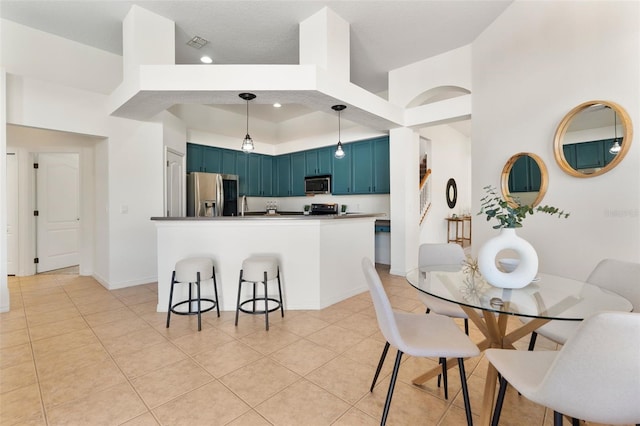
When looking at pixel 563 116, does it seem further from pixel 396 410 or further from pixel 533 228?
pixel 396 410

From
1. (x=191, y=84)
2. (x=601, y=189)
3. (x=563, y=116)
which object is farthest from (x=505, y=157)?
(x=191, y=84)

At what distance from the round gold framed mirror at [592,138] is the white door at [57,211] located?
7.14 m

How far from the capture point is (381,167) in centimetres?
→ 530

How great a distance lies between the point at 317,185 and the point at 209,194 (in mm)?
2199

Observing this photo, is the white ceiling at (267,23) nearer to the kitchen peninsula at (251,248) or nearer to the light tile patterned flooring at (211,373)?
the kitchen peninsula at (251,248)

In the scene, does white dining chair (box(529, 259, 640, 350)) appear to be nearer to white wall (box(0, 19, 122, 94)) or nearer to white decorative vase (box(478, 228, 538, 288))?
white decorative vase (box(478, 228, 538, 288))

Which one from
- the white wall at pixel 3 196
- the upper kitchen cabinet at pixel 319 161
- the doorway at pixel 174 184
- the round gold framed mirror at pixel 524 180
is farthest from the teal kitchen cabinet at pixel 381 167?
the white wall at pixel 3 196

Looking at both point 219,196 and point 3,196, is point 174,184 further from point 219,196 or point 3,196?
point 3,196

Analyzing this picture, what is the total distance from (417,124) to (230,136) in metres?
3.99

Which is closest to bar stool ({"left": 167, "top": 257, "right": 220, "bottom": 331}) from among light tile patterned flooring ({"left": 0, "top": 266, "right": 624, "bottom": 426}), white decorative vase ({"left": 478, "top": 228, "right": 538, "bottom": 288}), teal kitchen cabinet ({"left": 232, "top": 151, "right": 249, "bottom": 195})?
light tile patterned flooring ({"left": 0, "top": 266, "right": 624, "bottom": 426})

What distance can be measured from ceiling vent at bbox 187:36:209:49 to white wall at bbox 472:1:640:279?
3495 millimetres

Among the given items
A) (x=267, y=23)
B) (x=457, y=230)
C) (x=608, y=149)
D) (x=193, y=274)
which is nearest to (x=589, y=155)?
(x=608, y=149)

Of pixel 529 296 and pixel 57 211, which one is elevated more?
pixel 57 211

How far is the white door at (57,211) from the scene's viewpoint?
4789mm
